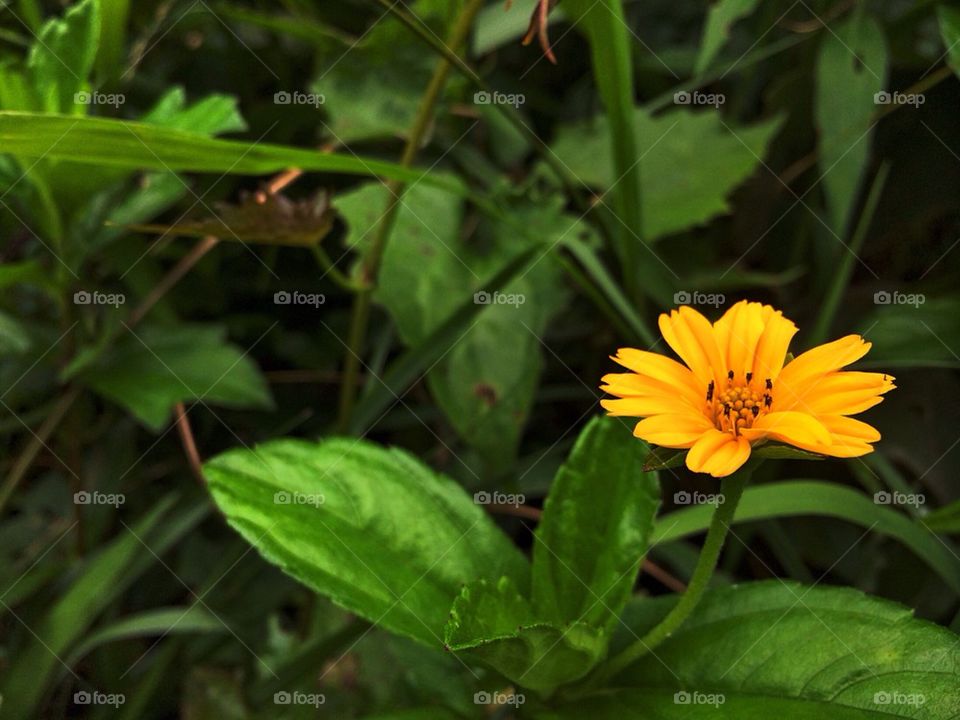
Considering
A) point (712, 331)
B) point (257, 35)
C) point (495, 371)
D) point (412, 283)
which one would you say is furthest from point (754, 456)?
point (257, 35)

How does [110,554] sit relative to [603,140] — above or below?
below

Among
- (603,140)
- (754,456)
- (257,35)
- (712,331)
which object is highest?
(257,35)

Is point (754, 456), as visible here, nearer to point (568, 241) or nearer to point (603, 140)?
point (568, 241)
